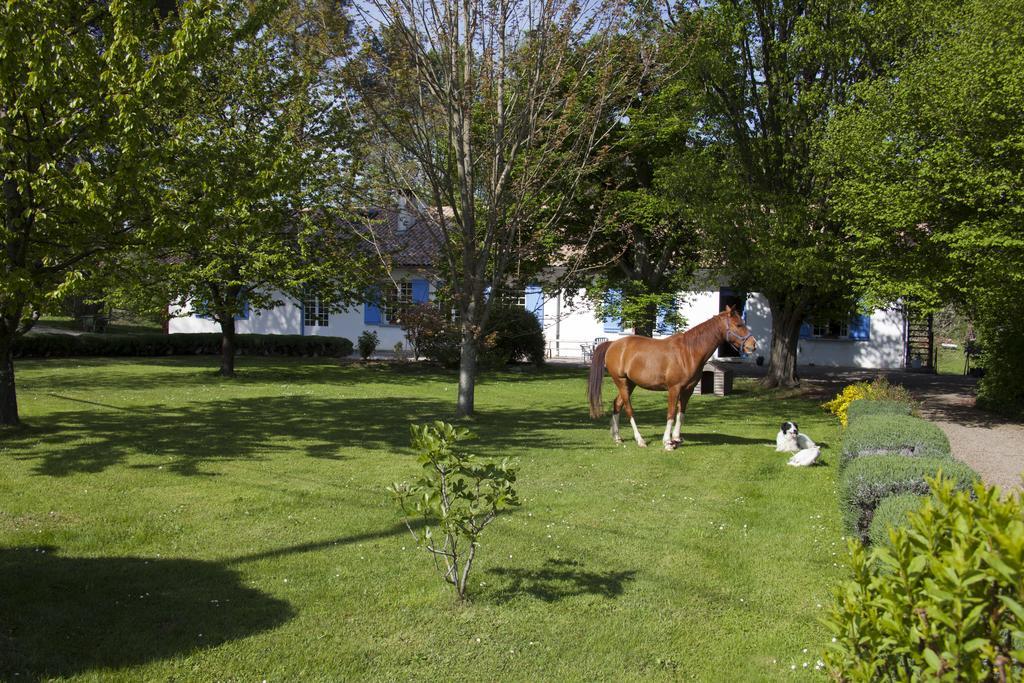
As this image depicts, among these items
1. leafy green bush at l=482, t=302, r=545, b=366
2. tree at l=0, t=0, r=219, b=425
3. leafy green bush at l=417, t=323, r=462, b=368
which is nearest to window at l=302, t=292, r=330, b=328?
leafy green bush at l=417, t=323, r=462, b=368

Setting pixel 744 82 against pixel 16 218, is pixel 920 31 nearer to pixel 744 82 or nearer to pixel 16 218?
pixel 744 82

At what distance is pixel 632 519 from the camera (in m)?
8.13

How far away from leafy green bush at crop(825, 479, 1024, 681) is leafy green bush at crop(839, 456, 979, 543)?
3.37 m

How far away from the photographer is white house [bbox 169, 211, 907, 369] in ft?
106

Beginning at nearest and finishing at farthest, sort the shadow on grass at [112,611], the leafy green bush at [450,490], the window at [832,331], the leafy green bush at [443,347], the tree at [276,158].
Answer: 1. the shadow on grass at [112,611]
2. the leafy green bush at [450,490]
3. the tree at [276,158]
4. the leafy green bush at [443,347]
5. the window at [832,331]

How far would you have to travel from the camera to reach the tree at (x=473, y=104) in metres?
14.1

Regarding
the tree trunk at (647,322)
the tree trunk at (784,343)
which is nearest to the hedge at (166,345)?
the tree trunk at (647,322)

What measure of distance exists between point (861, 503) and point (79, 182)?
414 inches

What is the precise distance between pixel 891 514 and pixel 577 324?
103 ft

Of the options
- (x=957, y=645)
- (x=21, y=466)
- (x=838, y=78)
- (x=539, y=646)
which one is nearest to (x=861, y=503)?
(x=539, y=646)

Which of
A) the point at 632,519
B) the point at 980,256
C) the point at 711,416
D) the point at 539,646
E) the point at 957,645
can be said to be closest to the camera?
the point at 957,645

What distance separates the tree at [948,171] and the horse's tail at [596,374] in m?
6.60

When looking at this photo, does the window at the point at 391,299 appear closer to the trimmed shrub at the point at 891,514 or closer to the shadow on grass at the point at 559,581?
the shadow on grass at the point at 559,581

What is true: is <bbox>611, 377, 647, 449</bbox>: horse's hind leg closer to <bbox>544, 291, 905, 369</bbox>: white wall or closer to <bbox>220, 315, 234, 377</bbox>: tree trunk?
<bbox>220, 315, 234, 377</bbox>: tree trunk
